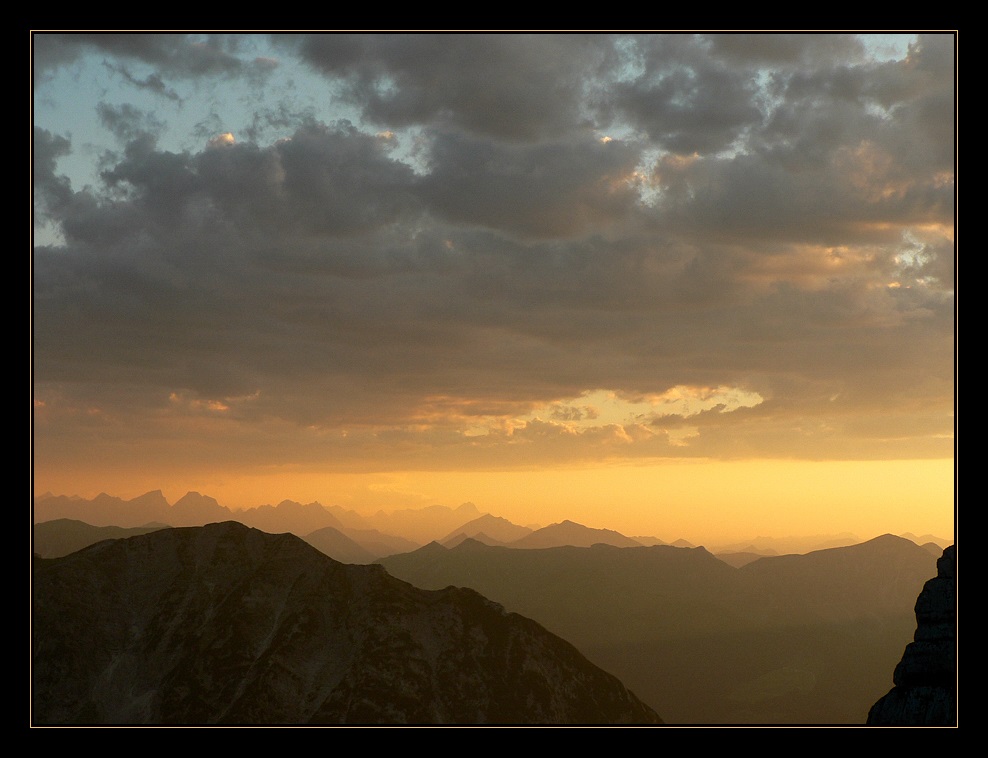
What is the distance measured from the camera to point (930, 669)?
486ft

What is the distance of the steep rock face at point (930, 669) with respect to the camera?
143 metres

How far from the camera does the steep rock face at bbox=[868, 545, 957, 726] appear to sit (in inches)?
5615
